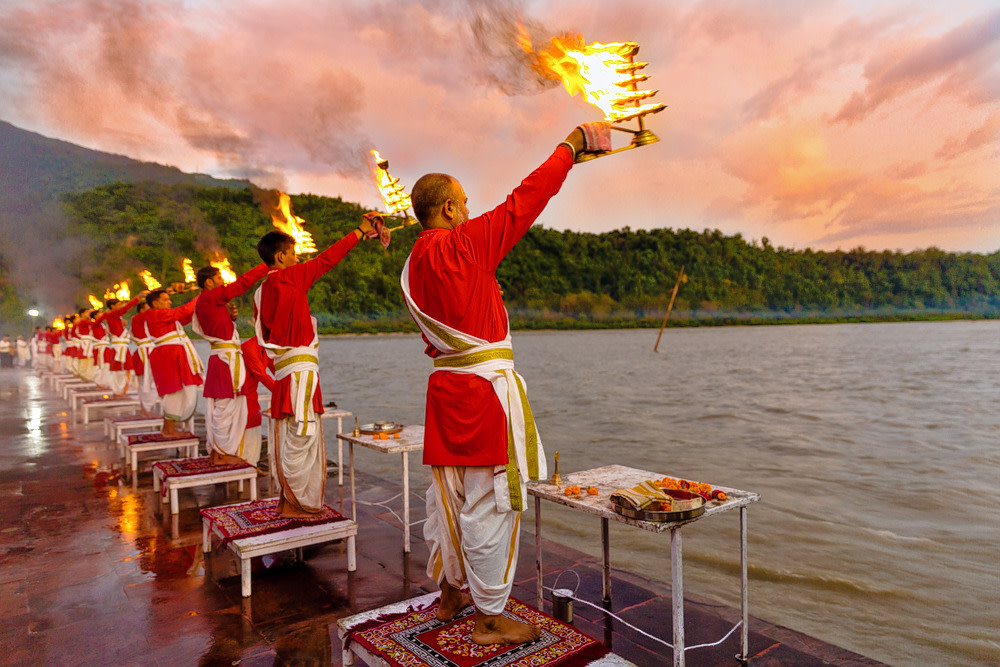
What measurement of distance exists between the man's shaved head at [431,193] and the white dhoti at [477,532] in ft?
3.71

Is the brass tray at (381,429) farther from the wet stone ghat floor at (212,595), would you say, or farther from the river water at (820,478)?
the river water at (820,478)

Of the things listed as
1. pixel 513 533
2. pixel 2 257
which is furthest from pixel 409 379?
pixel 2 257

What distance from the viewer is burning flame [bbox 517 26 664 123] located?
236 cm

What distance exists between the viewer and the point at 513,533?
267cm

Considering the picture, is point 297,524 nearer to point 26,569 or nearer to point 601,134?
point 26,569

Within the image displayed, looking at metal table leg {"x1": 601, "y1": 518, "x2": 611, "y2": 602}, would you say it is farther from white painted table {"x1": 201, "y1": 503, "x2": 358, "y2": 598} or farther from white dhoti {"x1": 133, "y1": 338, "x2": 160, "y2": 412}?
white dhoti {"x1": 133, "y1": 338, "x2": 160, "y2": 412}

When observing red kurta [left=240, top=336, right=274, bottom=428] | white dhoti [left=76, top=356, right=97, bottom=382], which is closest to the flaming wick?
red kurta [left=240, top=336, right=274, bottom=428]

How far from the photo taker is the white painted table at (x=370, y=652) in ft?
8.50

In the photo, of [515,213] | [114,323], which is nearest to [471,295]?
[515,213]

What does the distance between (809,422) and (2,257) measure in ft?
228

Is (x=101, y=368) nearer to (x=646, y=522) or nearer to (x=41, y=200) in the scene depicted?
(x=646, y=522)

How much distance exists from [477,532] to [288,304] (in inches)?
102

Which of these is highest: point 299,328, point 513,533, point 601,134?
point 601,134

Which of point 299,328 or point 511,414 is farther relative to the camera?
point 299,328
